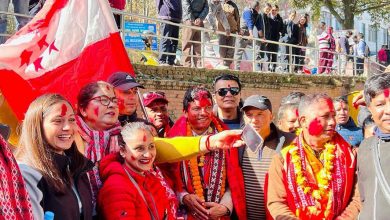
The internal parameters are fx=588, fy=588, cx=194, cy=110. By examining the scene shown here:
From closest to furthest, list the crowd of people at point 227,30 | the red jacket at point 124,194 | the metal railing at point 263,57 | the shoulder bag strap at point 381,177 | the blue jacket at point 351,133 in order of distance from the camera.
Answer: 1. the shoulder bag strap at point 381,177
2. the red jacket at point 124,194
3. the blue jacket at point 351,133
4. the crowd of people at point 227,30
5. the metal railing at point 263,57

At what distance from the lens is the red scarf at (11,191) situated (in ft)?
8.58

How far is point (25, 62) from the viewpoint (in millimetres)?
4797

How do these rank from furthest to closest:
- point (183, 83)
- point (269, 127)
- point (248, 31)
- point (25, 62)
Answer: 1. point (248, 31)
2. point (183, 83)
3. point (25, 62)
4. point (269, 127)

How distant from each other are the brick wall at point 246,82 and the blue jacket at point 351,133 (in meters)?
5.09

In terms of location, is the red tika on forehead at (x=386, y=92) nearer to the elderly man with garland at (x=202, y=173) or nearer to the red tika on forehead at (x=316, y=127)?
the red tika on forehead at (x=316, y=127)

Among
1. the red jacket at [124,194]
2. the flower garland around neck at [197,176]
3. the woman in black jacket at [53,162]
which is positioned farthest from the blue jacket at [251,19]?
the woman in black jacket at [53,162]

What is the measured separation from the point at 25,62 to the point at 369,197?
291 centimetres

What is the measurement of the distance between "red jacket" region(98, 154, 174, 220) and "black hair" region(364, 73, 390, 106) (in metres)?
1.42

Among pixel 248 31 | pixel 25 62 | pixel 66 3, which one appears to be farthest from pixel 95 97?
pixel 248 31

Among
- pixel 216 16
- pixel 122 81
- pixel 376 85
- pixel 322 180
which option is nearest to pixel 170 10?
pixel 216 16

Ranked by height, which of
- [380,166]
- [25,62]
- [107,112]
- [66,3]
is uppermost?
[66,3]

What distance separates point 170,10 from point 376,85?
7.21 metres

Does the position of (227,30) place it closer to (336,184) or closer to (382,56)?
(336,184)

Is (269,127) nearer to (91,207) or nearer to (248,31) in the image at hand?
(91,207)
